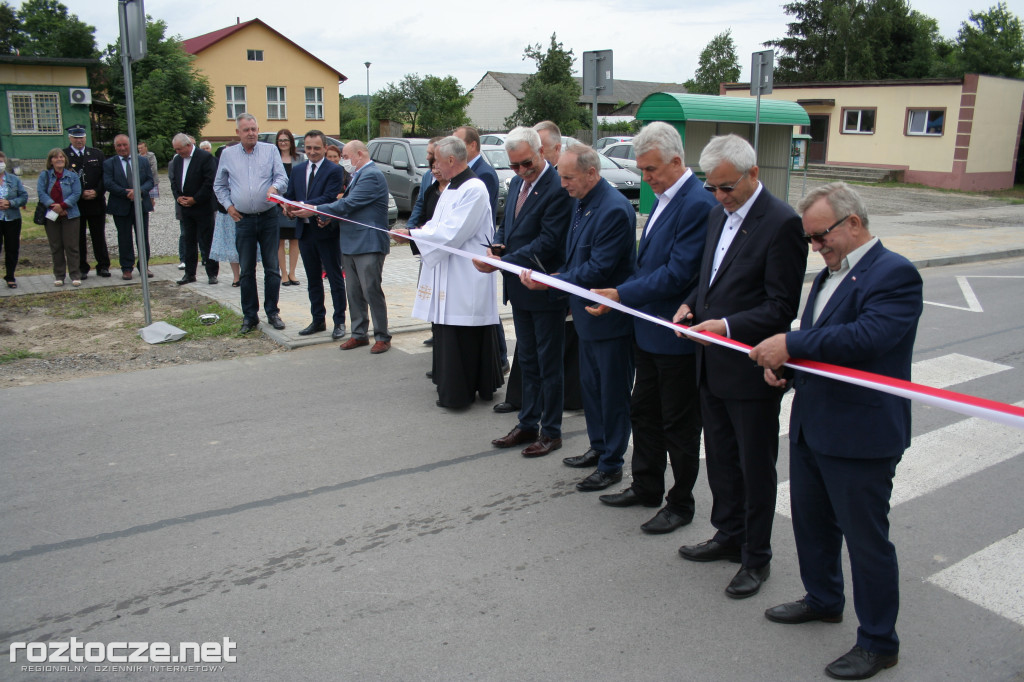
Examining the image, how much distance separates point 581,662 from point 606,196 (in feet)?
8.67

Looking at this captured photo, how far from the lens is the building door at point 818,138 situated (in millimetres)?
36844

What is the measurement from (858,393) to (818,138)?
125ft

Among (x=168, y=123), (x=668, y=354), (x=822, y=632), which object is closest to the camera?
(x=822, y=632)

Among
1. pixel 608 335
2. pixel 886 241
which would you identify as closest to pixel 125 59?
pixel 608 335

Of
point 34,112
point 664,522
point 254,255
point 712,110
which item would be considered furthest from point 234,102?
point 664,522

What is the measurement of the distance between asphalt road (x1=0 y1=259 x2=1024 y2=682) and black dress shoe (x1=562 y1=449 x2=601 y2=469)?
134 millimetres

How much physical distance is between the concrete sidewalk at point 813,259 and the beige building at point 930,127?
6.90 meters

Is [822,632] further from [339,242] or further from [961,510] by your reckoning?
[339,242]

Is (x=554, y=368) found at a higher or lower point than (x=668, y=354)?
lower

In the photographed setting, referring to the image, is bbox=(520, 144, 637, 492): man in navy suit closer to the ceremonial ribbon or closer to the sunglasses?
the ceremonial ribbon

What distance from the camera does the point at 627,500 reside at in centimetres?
475

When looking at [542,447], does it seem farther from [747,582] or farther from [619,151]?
[619,151]

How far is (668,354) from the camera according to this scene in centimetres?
418

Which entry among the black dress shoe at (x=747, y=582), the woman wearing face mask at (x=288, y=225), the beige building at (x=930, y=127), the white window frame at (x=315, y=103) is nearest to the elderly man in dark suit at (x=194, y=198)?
the woman wearing face mask at (x=288, y=225)
